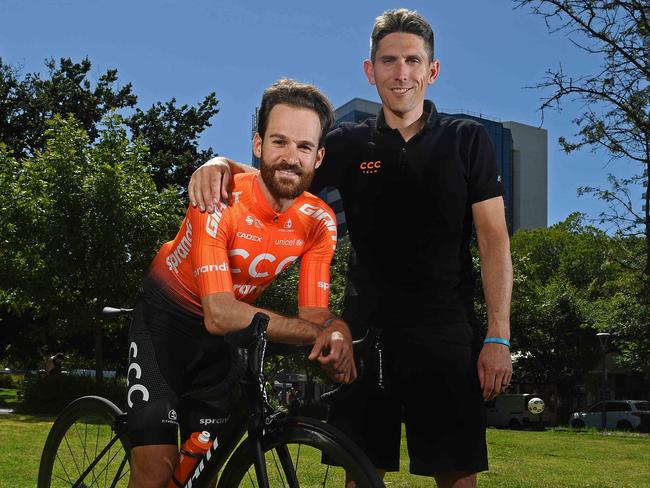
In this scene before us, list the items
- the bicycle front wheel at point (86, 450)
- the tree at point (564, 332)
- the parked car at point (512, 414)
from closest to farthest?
the bicycle front wheel at point (86, 450) → the tree at point (564, 332) → the parked car at point (512, 414)

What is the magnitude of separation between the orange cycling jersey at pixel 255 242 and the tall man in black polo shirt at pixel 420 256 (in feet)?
0.44

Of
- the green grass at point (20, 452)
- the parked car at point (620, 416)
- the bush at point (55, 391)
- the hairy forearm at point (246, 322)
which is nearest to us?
the hairy forearm at point (246, 322)

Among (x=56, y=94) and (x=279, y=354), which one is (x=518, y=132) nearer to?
(x=56, y=94)

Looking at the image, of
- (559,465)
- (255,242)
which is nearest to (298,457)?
(255,242)

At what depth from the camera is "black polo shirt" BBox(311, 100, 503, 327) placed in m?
3.48

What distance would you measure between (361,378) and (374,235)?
0.64 metres

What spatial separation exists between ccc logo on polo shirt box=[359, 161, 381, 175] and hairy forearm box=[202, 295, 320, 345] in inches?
29.9

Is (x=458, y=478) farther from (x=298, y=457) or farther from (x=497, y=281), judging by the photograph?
(x=497, y=281)

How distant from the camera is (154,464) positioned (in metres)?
3.77

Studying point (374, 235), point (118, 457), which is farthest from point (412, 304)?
point (118, 457)

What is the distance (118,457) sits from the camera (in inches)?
193

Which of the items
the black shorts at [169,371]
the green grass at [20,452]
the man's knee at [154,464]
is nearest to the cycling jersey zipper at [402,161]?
the black shorts at [169,371]

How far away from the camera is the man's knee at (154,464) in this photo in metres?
3.77

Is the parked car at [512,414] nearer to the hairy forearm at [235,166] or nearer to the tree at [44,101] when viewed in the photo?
the tree at [44,101]
